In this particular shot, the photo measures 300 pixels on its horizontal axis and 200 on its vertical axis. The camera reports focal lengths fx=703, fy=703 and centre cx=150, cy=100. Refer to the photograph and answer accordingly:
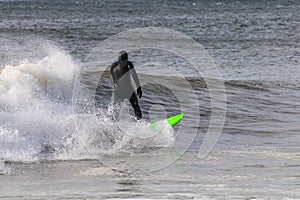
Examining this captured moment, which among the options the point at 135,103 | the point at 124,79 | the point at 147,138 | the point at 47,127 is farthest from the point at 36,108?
the point at 147,138

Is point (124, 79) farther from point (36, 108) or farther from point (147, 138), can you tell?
point (36, 108)

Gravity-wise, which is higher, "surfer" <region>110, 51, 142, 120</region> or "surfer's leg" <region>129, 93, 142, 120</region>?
"surfer" <region>110, 51, 142, 120</region>

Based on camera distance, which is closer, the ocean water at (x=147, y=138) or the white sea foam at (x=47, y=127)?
the ocean water at (x=147, y=138)

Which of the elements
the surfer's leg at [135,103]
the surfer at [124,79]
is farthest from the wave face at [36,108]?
the surfer's leg at [135,103]

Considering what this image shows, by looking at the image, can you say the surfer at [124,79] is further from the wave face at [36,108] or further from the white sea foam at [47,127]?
the wave face at [36,108]

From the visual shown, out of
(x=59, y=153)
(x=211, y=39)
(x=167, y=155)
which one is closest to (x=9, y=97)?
(x=59, y=153)

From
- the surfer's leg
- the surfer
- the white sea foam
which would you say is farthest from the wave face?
the surfer's leg

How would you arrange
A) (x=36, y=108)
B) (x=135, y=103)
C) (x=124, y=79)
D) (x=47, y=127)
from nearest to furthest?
(x=47, y=127) < (x=124, y=79) < (x=36, y=108) < (x=135, y=103)

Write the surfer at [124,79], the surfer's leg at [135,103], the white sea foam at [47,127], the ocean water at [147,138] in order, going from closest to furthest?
the ocean water at [147,138]
the white sea foam at [47,127]
the surfer at [124,79]
the surfer's leg at [135,103]

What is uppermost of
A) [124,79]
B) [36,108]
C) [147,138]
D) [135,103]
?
[124,79]

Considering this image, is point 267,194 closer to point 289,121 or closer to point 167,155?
point 167,155

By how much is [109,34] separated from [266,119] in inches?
1431

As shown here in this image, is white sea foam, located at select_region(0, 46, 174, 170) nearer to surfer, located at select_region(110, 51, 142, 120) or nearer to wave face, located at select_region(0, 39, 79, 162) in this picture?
wave face, located at select_region(0, 39, 79, 162)

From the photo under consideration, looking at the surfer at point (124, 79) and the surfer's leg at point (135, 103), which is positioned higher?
the surfer at point (124, 79)
